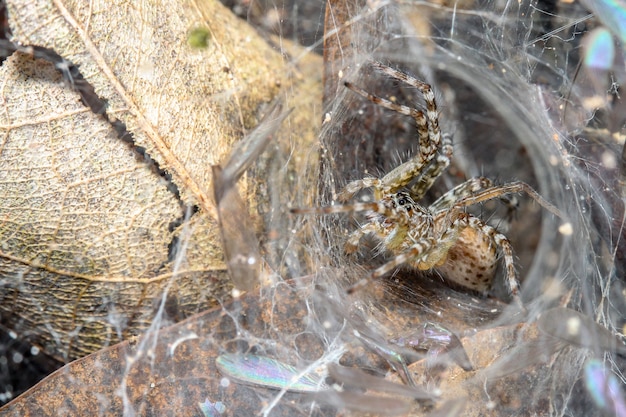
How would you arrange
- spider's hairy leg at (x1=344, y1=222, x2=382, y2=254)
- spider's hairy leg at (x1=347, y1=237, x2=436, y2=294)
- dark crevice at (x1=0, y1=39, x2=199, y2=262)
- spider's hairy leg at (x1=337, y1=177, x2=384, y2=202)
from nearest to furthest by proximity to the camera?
1. dark crevice at (x1=0, y1=39, x2=199, y2=262)
2. spider's hairy leg at (x1=347, y1=237, x2=436, y2=294)
3. spider's hairy leg at (x1=344, y1=222, x2=382, y2=254)
4. spider's hairy leg at (x1=337, y1=177, x2=384, y2=202)

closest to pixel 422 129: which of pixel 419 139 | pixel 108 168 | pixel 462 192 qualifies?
pixel 419 139

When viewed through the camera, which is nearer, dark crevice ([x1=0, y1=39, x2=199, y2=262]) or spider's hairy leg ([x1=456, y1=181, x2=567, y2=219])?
dark crevice ([x1=0, y1=39, x2=199, y2=262])

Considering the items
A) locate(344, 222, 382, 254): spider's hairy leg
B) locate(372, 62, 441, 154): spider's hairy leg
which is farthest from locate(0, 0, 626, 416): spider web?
locate(372, 62, 441, 154): spider's hairy leg

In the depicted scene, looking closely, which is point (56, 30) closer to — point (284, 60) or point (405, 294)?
point (284, 60)

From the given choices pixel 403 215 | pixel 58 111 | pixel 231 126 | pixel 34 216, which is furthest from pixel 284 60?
pixel 34 216

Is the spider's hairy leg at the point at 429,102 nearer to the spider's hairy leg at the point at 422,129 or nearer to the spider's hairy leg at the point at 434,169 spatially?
the spider's hairy leg at the point at 422,129

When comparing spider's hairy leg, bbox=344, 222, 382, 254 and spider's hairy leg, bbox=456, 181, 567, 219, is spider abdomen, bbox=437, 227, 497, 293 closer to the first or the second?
spider's hairy leg, bbox=456, 181, 567, 219
